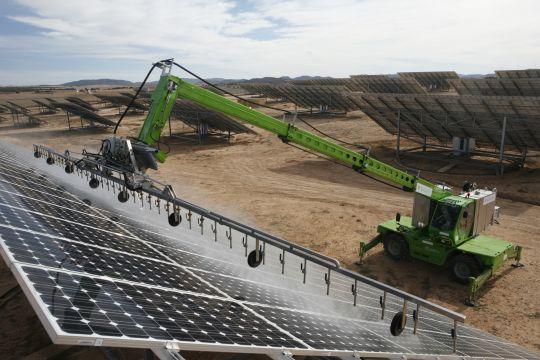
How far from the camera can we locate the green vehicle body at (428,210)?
1340 centimetres

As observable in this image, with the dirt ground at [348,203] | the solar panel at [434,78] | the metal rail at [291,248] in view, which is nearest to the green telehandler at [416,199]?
the metal rail at [291,248]

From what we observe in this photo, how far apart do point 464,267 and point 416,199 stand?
→ 3.12 meters

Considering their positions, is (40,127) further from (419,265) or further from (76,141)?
(419,265)

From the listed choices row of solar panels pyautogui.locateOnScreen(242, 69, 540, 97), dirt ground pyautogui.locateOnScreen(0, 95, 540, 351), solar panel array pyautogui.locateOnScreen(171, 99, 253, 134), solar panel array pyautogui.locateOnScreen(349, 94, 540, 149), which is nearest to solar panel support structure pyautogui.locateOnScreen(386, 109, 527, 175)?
solar panel array pyautogui.locateOnScreen(349, 94, 540, 149)

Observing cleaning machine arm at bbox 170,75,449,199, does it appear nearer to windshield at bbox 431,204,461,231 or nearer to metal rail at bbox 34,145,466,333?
windshield at bbox 431,204,461,231

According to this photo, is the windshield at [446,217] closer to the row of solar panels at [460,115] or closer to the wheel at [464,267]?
the wheel at [464,267]

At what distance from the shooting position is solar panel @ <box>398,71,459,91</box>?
7675 cm

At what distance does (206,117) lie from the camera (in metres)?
43.5

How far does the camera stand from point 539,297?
14.0 m

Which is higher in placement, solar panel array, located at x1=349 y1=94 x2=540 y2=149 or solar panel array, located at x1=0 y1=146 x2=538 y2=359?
solar panel array, located at x1=349 y1=94 x2=540 y2=149

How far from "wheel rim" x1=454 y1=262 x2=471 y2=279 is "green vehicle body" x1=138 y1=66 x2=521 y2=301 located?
41cm

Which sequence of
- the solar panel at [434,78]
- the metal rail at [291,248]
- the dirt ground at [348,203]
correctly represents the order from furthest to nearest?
the solar panel at [434,78], the dirt ground at [348,203], the metal rail at [291,248]

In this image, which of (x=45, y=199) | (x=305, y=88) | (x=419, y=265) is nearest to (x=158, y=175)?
(x=45, y=199)

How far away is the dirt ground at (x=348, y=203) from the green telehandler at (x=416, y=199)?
2.77 feet
